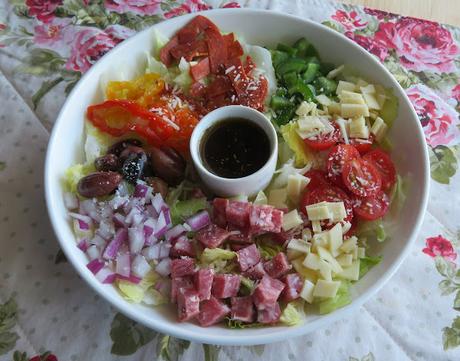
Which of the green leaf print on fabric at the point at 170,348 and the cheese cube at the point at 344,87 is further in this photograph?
the cheese cube at the point at 344,87

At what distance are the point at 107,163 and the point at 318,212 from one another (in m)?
0.68

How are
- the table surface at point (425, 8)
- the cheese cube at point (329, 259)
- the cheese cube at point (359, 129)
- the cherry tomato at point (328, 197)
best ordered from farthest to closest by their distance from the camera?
the table surface at point (425, 8) → the cheese cube at point (359, 129) → the cherry tomato at point (328, 197) → the cheese cube at point (329, 259)

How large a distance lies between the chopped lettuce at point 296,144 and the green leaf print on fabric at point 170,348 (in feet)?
2.23

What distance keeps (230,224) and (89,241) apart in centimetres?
43

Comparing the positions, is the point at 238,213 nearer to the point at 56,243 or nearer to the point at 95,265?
the point at 95,265

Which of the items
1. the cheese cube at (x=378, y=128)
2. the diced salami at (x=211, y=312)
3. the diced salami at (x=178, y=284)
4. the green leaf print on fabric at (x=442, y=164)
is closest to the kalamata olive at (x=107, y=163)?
the diced salami at (x=178, y=284)

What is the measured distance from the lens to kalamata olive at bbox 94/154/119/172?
1662 millimetres

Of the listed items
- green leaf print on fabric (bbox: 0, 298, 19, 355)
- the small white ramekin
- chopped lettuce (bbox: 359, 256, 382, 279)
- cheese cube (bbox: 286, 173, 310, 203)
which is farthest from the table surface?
green leaf print on fabric (bbox: 0, 298, 19, 355)

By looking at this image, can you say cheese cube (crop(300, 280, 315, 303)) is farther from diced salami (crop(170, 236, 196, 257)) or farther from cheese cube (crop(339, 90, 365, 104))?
cheese cube (crop(339, 90, 365, 104))

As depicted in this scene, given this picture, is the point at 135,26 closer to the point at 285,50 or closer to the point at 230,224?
the point at 285,50

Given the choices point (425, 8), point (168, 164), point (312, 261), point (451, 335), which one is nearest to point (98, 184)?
point (168, 164)

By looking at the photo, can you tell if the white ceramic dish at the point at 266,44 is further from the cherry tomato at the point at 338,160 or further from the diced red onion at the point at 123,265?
the cherry tomato at the point at 338,160

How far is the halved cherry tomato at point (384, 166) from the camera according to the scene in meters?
1.68

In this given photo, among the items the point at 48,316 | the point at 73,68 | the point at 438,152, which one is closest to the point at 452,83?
the point at 438,152
